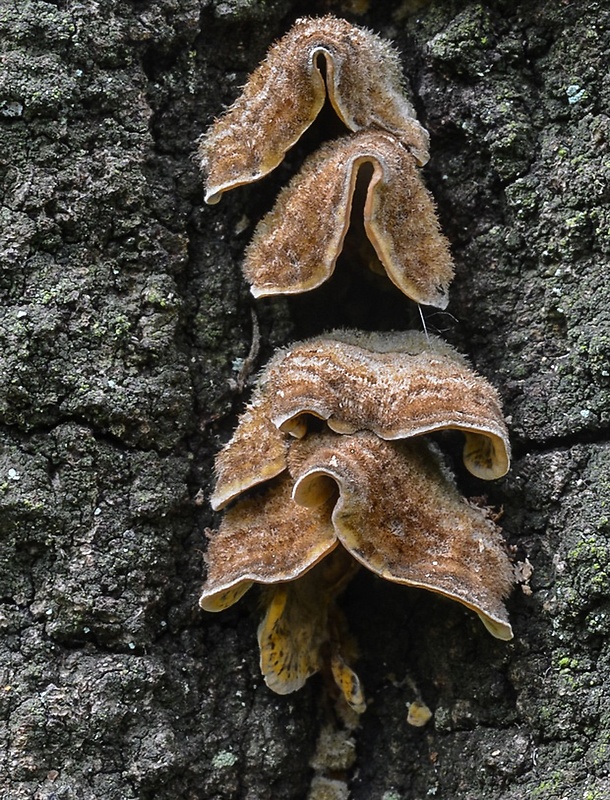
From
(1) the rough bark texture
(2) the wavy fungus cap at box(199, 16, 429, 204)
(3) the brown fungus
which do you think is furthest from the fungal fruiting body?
(2) the wavy fungus cap at box(199, 16, 429, 204)

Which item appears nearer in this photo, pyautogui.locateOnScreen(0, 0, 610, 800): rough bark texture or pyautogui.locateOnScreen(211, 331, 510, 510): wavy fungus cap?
pyautogui.locateOnScreen(211, 331, 510, 510): wavy fungus cap

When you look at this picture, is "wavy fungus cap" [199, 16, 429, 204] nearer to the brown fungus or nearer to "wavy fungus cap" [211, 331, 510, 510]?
"wavy fungus cap" [211, 331, 510, 510]

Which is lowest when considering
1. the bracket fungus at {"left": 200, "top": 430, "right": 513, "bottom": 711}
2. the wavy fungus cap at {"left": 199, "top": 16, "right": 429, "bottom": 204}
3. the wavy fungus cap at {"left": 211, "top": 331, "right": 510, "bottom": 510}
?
the bracket fungus at {"left": 200, "top": 430, "right": 513, "bottom": 711}

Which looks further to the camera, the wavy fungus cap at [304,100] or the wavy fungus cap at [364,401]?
the wavy fungus cap at [304,100]

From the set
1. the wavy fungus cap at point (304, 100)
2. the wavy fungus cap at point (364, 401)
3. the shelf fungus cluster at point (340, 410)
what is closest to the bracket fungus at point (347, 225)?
the shelf fungus cluster at point (340, 410)

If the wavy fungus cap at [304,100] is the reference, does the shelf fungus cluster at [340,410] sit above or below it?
below

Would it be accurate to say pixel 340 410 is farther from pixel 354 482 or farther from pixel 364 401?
pixel 354 482

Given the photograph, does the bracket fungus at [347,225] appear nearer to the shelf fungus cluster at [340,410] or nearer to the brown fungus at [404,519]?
the shelf fungus cluster at [340,410]

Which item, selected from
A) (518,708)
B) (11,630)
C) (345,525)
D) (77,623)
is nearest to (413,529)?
(345,525)
